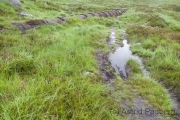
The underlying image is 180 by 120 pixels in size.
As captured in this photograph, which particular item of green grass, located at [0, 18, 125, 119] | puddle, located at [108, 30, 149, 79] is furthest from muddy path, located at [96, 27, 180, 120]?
green grass, located at [0, 18, 125, 119]

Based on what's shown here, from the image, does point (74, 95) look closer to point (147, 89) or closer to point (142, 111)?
point (142, 111)

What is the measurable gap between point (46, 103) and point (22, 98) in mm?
514

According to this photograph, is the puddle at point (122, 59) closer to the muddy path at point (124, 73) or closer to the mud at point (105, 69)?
the muddy path at point (124, 73)

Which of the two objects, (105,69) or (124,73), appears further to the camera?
(124,73)

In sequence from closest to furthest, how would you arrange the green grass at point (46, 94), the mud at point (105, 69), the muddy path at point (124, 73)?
1. the green grass at point (46, 94)
2. the muddy path at point (124, 73)
3. the mud at point (105, 69)

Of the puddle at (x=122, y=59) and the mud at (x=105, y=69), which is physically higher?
the mud at (x=105, y=69)

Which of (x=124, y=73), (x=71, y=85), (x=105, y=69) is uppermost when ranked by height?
(x=71, y=85)

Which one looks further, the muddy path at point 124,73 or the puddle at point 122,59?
the puddle at point 122,59

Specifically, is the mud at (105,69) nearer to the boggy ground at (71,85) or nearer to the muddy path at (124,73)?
the muddy path at (124,73)

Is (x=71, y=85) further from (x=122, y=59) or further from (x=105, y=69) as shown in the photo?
(x=122, y=59)

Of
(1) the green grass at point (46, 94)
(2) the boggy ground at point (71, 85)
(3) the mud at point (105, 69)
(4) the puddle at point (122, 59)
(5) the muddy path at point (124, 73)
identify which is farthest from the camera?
(4) the puddle at point (122, 59)

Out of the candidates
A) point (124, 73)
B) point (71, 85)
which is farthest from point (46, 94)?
point (124, 73)

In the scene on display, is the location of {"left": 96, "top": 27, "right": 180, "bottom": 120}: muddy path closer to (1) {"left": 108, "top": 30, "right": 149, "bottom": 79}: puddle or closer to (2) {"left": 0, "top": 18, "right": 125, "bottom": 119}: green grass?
(1) {"left": 108, "top": 30, "right": 149, "bottom": 79}: puddle

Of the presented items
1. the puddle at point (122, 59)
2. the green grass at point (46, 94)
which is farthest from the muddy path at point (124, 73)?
the green grass at point (46, 94)
